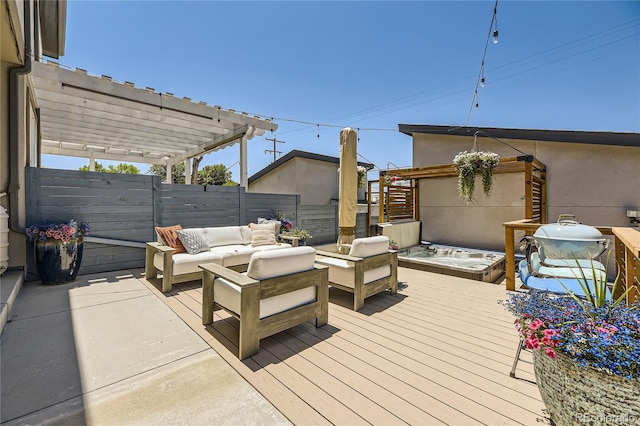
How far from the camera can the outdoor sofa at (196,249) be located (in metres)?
4.05

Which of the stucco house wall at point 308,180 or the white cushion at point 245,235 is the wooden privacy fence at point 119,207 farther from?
the stucco house wall at point 308,180

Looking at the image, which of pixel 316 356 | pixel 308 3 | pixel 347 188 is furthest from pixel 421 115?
pixel 316 356

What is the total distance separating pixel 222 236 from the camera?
209 inches

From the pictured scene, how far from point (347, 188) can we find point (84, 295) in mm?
4019

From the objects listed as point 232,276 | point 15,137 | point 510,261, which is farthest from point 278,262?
point 15,137

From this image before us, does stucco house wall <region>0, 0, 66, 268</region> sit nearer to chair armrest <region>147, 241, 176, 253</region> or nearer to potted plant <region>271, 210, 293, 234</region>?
chair armrest <region>147, 241, 176, 253</region>

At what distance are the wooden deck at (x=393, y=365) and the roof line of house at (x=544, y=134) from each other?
191 inches

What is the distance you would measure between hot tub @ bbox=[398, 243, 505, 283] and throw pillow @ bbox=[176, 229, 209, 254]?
395 centimetres

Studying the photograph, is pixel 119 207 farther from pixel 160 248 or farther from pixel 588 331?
pixel 588 331

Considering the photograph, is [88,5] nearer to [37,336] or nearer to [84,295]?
[84,295]

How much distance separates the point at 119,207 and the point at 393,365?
17.8ft

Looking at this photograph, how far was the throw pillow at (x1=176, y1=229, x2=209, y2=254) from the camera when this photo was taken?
14.7ft

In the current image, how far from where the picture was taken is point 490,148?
7445 millimetres

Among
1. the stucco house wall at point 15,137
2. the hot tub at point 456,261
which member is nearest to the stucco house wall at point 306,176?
the hot tub at point 456,261
